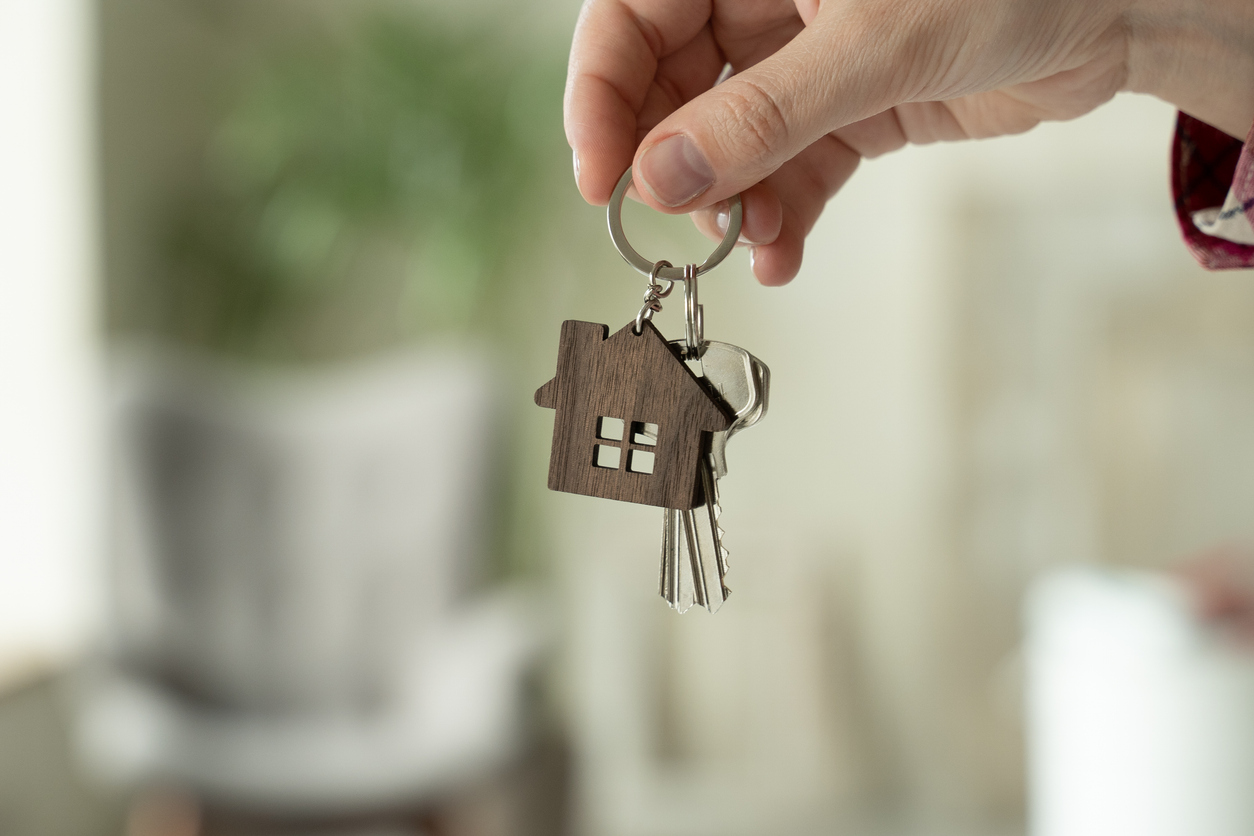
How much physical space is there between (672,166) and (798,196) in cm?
22

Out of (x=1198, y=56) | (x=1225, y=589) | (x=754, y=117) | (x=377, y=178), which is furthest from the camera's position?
(x=377, y=178)

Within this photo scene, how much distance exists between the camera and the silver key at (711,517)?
623mm

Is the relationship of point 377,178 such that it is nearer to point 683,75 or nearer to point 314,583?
point 314,583

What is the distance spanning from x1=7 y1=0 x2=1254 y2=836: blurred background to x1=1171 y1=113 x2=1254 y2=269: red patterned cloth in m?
1.85

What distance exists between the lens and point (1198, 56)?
69cm

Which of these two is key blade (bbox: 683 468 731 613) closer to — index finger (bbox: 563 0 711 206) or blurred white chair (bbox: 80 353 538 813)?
index finger (bbox: 563 0 711 206)

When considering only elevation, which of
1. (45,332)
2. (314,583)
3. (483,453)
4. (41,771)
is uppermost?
(45,332)

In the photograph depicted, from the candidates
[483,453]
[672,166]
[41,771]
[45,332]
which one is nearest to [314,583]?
[483,453]

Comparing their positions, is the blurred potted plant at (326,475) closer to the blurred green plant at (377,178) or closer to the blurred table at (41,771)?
the blurred green plant at (377,178)

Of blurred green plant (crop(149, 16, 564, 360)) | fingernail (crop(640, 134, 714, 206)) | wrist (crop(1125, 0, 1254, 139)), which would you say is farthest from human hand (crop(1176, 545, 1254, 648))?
blurred green plant (crop(149, 16, 564, 360))

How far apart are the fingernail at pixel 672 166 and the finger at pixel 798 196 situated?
145 mm

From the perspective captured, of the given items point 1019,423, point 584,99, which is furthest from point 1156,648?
point 1019,423

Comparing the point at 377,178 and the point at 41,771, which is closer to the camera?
the point at 41,771

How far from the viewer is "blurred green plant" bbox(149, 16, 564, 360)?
2887 millimetres
